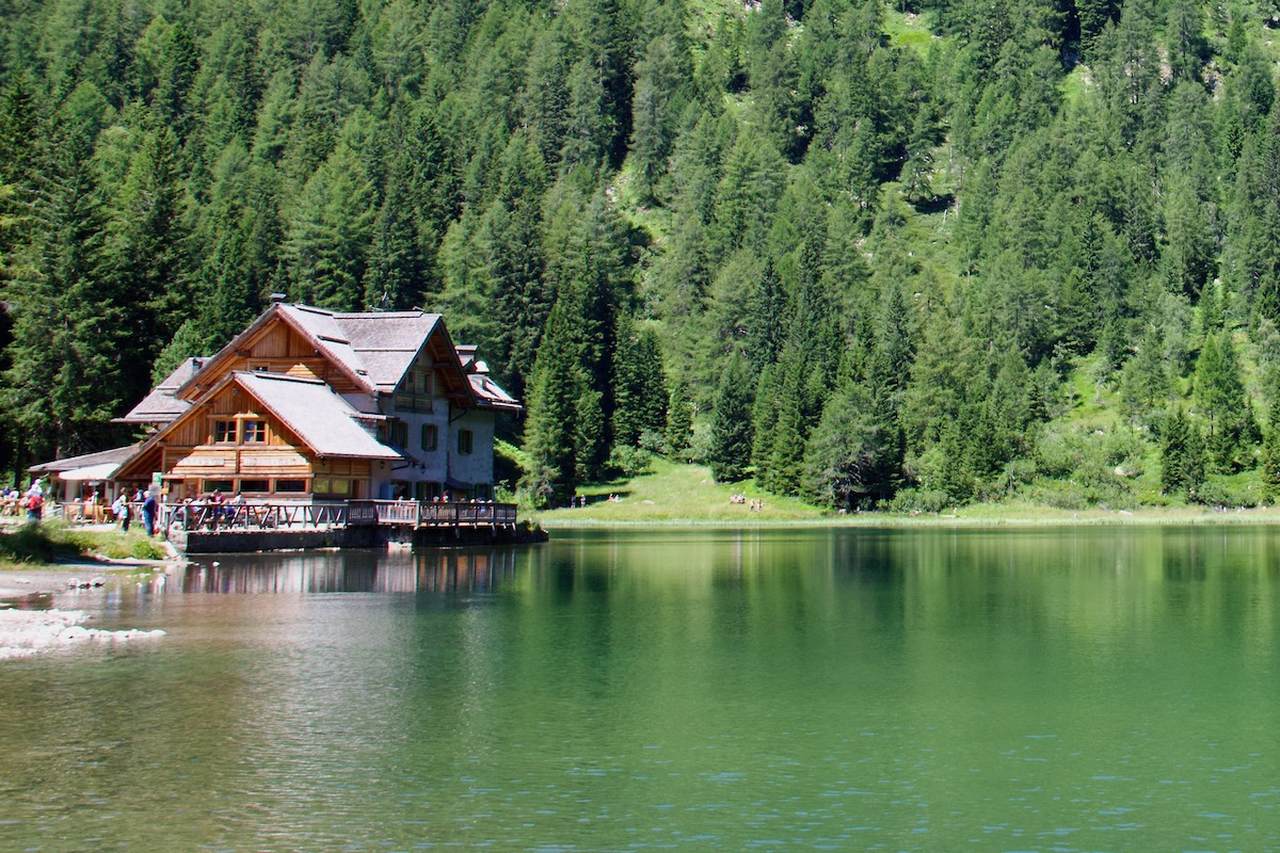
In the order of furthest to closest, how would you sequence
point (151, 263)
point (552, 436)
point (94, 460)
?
1. point (552, 436)
2. point (151, 263)
3. point (94, 460)

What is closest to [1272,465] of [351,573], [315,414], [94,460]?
[315,414]

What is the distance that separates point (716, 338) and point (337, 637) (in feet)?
411

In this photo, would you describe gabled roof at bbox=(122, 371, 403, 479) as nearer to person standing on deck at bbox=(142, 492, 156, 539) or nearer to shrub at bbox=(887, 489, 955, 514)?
person standing on deck at bbox=(142, 492, 156, 539)

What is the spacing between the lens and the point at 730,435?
434 ft

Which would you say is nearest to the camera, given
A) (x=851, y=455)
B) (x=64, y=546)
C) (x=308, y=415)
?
(x=64, y=546)

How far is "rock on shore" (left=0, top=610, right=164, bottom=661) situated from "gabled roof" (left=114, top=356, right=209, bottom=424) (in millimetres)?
50018

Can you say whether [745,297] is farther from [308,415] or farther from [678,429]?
[308,415]

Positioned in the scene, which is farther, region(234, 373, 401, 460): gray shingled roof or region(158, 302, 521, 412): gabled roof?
region(158, 302, 521, 412): gabled roof

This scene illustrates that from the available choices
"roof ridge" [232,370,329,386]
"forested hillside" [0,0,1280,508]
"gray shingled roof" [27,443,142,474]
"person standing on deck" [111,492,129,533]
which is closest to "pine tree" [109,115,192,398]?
"forested hillside" [0,0,1280,508]

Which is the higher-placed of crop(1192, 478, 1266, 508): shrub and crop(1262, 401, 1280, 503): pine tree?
crop(1262, 401, 1280, 503): pine tree

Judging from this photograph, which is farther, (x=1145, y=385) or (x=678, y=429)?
(x=678, y=429)

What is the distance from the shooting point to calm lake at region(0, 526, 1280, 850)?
17.9 metres

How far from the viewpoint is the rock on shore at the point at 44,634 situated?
30.4 metres

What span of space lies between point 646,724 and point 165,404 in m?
67.6
